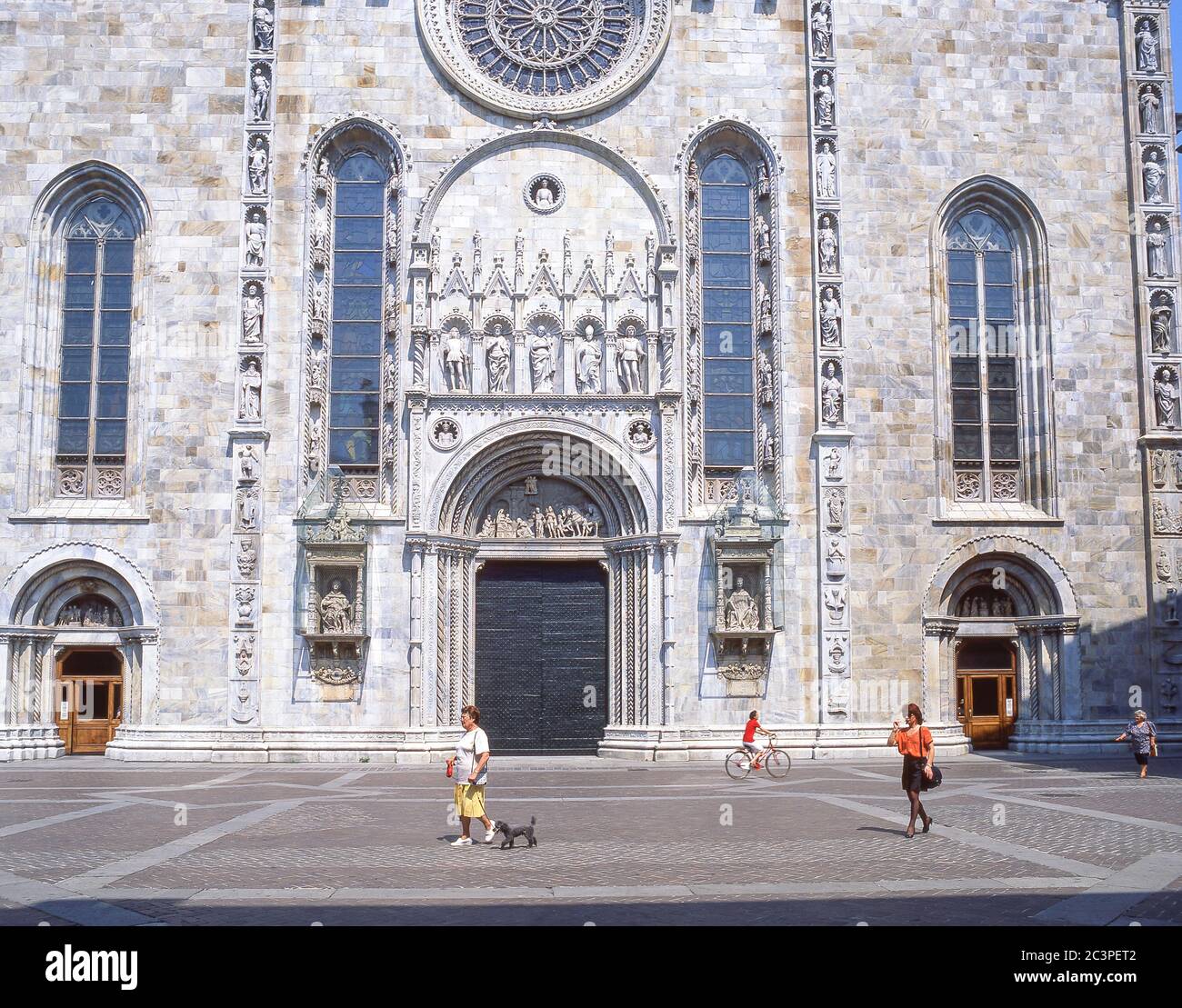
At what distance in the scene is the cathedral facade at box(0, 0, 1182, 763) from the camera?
98.4 feet

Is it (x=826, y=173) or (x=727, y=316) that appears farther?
(x=727, y=316)

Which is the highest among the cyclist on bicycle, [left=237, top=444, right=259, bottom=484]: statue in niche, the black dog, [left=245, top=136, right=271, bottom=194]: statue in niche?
[left=245, top=136, right=271, bottom=194]: statue in niche

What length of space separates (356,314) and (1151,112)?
20.7m

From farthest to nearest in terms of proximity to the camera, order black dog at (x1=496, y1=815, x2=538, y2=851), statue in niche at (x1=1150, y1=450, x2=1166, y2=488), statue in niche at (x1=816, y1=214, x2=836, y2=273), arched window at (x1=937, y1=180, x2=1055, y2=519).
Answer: arched window at (x1=937, y1=180, x2=1055, y2=519) → statue in niche at (x1=1150, y1=450, x2=1166, y2=488) → statue in niche at (x1=816, y1=214, x2=836, y2=273) → black dog at (x1=496, y1=815, x2=538, y2=851)

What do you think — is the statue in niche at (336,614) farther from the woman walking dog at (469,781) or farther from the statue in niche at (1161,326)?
the statue in niche at (1161,326)

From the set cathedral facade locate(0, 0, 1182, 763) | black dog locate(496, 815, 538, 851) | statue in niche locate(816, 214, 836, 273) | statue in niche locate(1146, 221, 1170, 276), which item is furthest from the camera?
statue in niche locate(1146, 221, 1170, 276)

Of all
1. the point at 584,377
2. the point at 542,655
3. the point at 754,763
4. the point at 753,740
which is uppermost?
the point at 584,377

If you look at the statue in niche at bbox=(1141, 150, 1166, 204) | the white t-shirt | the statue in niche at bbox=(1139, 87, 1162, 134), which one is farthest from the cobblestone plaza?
the statue in niche at bbox=(1139, 87, 1162, 134)

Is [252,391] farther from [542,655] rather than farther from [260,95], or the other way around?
[542,655]

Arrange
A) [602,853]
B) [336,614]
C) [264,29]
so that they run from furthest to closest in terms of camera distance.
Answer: [264,29] < [336,614] < [602,853]

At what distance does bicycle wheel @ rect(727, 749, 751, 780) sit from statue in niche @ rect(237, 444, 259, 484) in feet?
Answer: 41.5

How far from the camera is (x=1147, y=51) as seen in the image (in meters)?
32.9

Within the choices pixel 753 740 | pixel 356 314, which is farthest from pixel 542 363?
pixel 753 740

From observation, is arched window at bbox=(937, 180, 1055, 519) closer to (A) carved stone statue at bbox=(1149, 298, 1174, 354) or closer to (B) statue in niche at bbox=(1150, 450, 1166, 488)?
(B) statue in niche at bbox=(1150, 450, 1166, 488)
